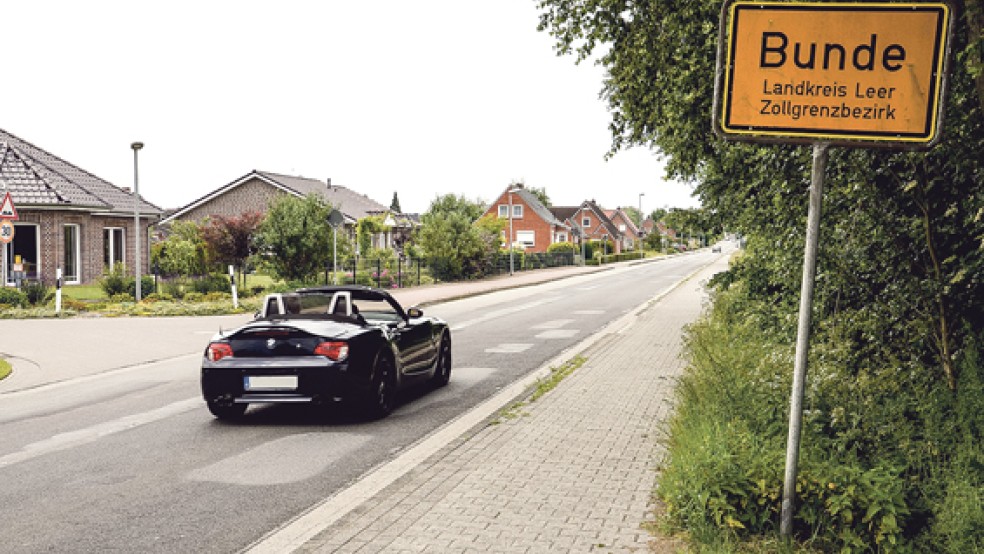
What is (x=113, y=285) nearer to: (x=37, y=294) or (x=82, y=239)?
(x=37, y=294)

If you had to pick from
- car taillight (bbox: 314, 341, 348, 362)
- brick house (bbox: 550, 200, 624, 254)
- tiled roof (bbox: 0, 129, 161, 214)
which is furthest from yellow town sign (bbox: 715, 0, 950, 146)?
brick house (bbox: 550, 200, 624, 254)

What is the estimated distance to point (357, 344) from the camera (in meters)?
8.37

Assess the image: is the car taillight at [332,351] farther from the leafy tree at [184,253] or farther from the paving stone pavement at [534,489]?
Answer: the leafy tree at [184,253]

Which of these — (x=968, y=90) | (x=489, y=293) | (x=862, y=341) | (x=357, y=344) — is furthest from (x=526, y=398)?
(x=489, y=293)

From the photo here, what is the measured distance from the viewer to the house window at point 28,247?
30.1m

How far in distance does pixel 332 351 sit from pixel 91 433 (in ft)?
7.97

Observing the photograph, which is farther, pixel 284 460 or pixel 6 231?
pixel 6 231

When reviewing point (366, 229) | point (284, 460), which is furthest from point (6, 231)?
point (366, 229)

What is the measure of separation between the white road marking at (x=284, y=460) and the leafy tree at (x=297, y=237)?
2199 centimetres

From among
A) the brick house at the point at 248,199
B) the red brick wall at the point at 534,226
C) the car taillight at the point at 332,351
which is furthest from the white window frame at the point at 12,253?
the red brick wall at the point at 534,226

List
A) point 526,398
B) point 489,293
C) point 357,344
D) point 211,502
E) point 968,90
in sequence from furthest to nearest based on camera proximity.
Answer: point 489,293
point 526,398
point 357,344
point 211,502
point 968,90

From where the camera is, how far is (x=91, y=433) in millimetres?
8273

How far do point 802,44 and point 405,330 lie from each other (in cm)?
629

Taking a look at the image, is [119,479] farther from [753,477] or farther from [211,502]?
[753,477]
